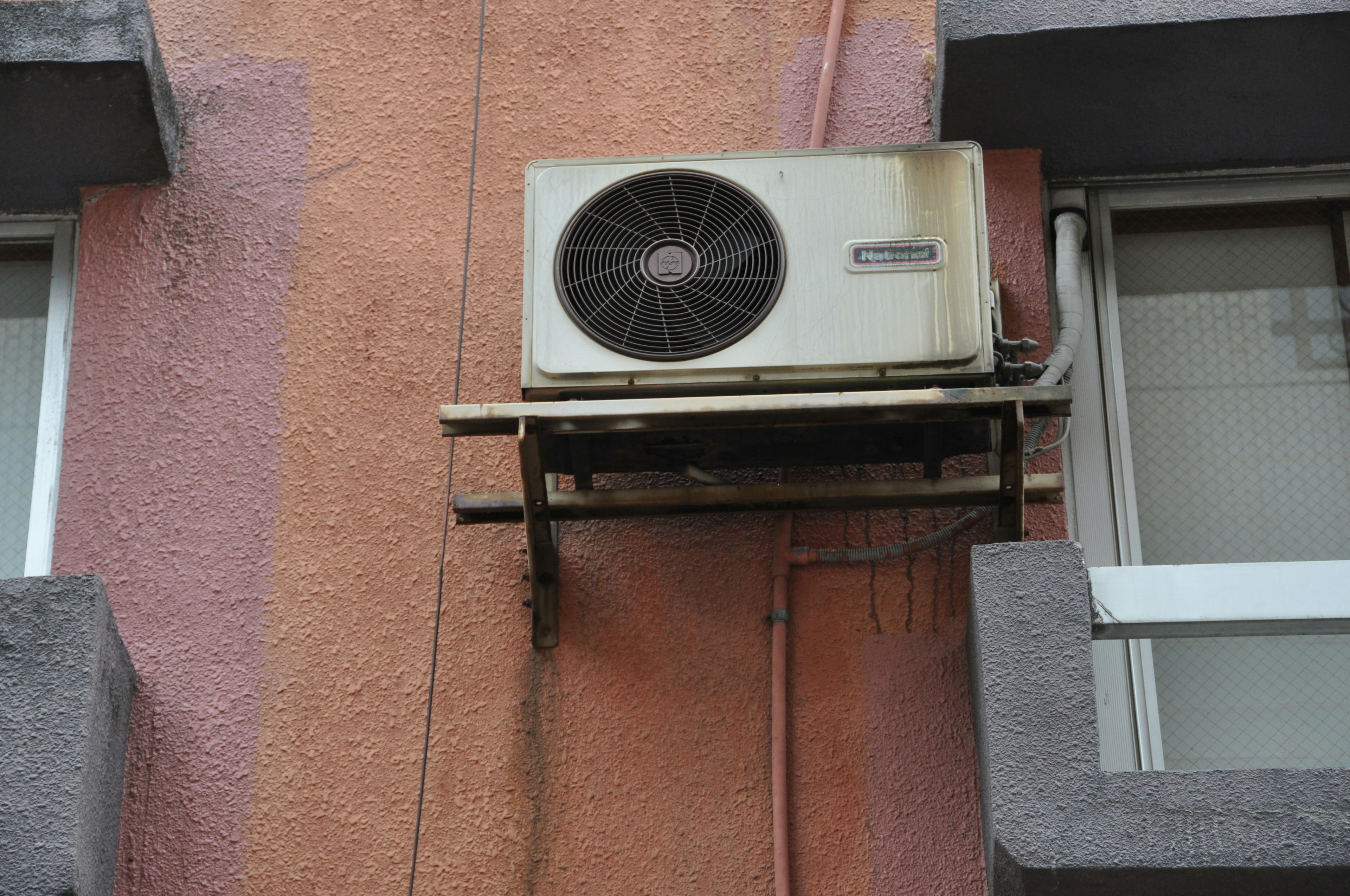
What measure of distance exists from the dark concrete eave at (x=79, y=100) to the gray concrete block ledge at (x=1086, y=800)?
253 cm

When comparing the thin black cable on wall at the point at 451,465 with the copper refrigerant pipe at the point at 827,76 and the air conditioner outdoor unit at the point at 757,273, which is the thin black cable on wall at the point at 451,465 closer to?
the air conditioner outdoor unit at the point at 757,273

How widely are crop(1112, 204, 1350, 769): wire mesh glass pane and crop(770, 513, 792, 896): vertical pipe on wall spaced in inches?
36.1

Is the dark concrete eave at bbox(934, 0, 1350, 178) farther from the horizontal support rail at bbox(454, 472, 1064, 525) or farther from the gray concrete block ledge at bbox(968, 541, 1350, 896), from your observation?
the gray concrete block ledge at bbox(968, 541, 1350, 896)

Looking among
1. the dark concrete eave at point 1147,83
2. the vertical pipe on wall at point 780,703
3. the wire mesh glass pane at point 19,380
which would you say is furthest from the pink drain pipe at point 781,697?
the wire mesh glass pane at point 19,380

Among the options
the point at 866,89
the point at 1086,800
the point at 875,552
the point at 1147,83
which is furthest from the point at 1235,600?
the point at 866,89

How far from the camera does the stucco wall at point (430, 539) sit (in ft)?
11.5

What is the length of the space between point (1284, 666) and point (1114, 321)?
0.98 m

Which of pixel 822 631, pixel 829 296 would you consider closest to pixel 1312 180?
pixel 829 296

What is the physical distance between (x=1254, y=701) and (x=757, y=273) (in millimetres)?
1571

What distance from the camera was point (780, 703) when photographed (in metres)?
3.54

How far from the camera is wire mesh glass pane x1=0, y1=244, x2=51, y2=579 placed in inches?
155

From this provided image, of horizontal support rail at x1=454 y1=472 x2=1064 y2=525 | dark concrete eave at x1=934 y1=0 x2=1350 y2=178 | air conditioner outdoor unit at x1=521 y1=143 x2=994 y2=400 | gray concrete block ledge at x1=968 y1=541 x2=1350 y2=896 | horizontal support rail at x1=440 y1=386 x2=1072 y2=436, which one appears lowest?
gray concrete block ledge at x1=968 y1=541 x2=1350 y2=896

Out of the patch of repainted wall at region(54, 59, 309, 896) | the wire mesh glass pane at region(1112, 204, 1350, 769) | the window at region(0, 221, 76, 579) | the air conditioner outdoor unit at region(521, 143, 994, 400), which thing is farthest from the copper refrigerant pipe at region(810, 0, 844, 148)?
the window at region(0, 221, 76, 579)

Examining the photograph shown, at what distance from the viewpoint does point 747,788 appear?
11.5 ft
